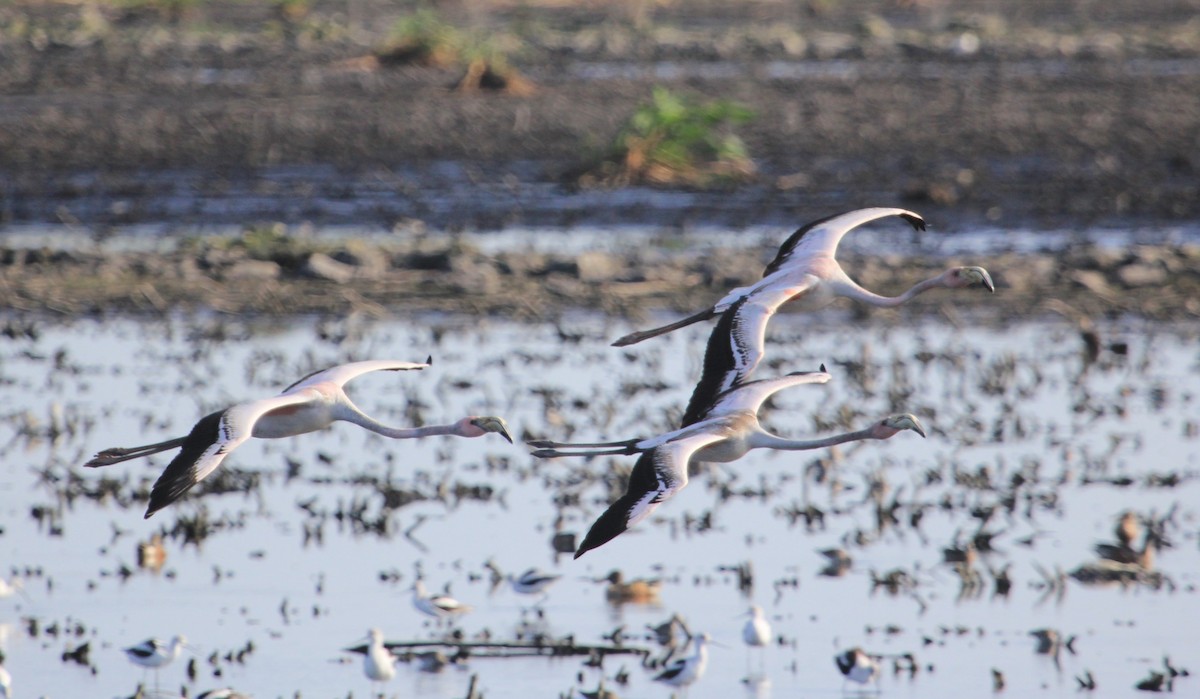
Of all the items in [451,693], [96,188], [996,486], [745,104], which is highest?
[745,104]

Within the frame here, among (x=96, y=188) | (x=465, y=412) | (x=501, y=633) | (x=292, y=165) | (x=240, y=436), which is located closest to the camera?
(x=240, y=436)

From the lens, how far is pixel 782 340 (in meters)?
14.3

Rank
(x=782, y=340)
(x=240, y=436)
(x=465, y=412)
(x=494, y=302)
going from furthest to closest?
(x=494, y=302) → (x=782, y=340) → (x=465, y=412) → (x=240, y=436)

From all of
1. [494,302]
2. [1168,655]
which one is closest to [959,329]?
[494,302]

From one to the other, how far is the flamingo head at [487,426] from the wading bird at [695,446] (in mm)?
102

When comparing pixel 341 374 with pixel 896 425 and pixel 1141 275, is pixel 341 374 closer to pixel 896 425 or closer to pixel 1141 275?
pixel 896 425

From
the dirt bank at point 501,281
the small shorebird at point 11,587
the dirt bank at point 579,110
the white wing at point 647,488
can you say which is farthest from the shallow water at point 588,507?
the dirt bank at point 579,110

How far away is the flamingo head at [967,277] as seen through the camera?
6957 mm

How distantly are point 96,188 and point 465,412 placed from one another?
1080cm

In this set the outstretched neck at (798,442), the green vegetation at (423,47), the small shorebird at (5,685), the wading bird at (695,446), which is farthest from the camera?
the green vegetation at (423,47)

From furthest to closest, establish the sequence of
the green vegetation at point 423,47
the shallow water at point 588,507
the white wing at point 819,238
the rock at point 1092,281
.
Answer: the green vegetation at point 423,47, the rock at point 1092,281, the shallow water at point 588,507, the white wing at point 819,238

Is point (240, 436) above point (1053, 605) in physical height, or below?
above

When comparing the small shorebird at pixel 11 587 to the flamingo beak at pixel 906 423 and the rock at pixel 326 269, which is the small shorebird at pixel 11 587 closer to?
the flamingo beak at pixel 906 423

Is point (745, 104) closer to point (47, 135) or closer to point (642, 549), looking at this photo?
point (47, 135)
